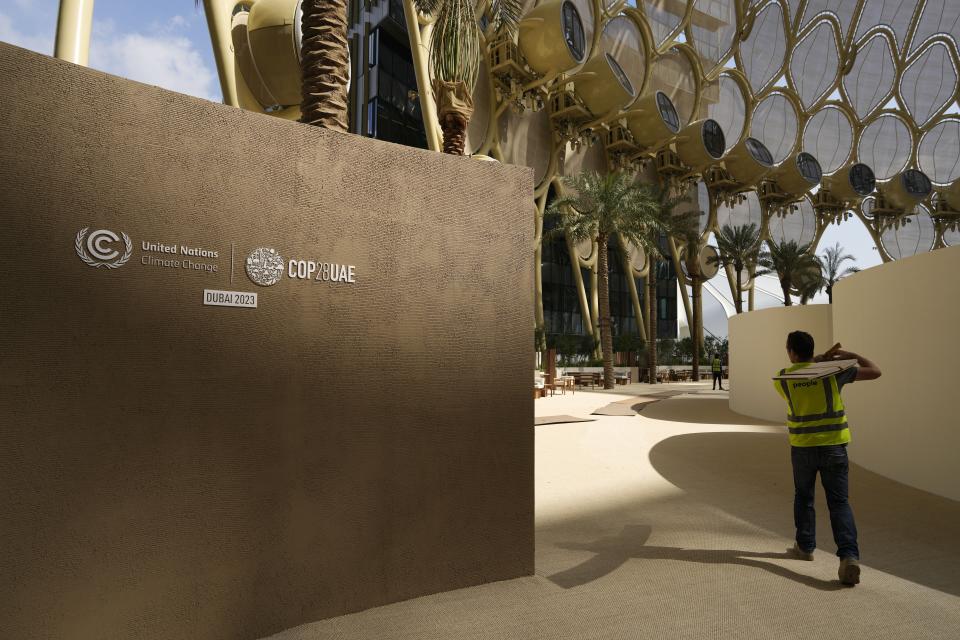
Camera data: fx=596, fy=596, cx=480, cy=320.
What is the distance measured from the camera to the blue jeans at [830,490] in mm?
3869

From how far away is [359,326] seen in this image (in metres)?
3.47

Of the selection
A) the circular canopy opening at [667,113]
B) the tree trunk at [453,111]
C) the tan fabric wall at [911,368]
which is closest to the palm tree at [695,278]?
the circular canopy opening at [667,113]

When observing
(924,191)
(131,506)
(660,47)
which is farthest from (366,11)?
(924,191)

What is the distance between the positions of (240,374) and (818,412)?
3.65 m

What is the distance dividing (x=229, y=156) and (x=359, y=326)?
44.6 inches

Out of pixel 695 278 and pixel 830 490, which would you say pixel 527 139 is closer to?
pixel 695 278

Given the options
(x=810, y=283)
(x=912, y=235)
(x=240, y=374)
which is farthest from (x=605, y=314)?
(x=912, y=235)

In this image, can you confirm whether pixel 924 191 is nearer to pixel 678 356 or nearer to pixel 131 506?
pixel 678 356

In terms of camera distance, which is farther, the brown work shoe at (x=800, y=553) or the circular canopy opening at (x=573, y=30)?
the circular canopy opening at (x=573, y=30)

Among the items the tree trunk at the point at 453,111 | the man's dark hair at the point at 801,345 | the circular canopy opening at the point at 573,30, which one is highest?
the circular canopy opening at the point at 573,30

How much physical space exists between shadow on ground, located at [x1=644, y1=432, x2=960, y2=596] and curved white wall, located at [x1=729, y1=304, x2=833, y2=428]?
11.2ft

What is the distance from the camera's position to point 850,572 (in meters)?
3.78

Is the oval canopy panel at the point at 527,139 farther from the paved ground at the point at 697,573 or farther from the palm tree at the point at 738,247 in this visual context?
the paved ground at the point at 697,573

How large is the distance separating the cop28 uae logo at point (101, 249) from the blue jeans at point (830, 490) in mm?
4196
